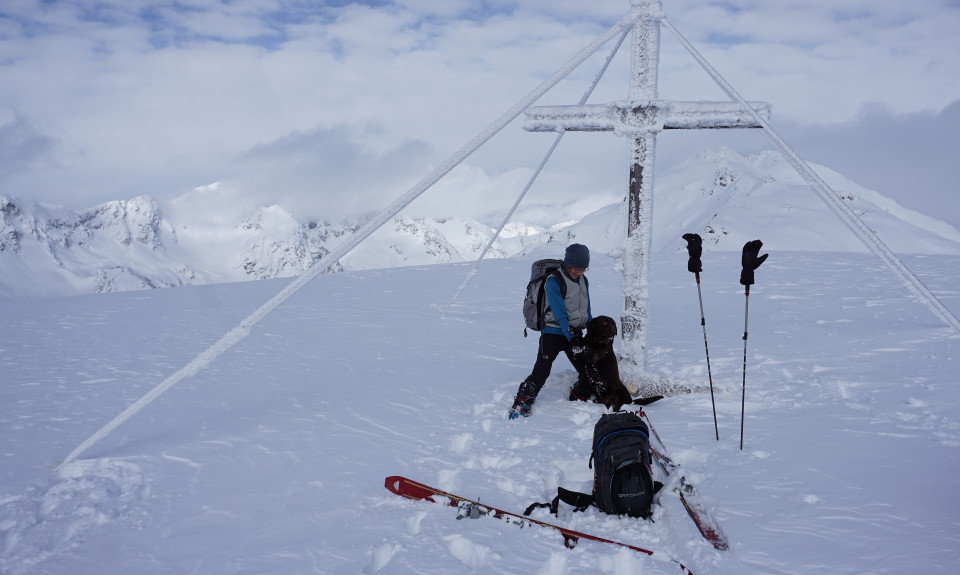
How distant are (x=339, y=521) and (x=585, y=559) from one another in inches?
63.4

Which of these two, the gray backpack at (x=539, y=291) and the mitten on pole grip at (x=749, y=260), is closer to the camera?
the mitten on pole grip at (x=749, y=260)

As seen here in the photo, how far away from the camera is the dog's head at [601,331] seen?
230 inches

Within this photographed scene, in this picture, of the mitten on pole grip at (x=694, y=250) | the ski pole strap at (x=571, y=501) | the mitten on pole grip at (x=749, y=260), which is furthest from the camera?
the mitten on pole grip at (x=694, y=250)

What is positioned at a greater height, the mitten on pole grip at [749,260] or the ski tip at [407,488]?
the mitten on pole grip at [749,260]

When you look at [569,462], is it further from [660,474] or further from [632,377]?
[632,377]

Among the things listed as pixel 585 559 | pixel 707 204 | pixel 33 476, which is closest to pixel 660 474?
pixel 585 559

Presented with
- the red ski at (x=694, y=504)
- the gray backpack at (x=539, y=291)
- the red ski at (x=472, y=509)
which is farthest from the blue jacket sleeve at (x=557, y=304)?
the red ski at (x=472, y=509)

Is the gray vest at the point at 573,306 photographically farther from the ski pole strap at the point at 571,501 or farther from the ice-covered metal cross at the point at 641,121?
the ski pole strap at the point at 571,501

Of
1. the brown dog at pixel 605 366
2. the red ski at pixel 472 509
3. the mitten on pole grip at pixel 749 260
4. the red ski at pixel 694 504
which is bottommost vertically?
the red ski at pixel 472 509

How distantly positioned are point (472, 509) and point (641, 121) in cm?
438

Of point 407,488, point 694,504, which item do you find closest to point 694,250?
point 694,504

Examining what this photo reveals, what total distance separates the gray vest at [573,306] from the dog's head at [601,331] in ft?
0.54

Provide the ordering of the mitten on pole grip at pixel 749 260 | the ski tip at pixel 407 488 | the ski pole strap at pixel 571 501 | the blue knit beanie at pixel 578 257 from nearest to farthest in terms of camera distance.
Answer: the ski pole strap at pixel 571 501 < the ski tip at pixel 407 488 < the mitten on pole grip at pixel 749 260 < the blue knit beanie at pixel 578 257

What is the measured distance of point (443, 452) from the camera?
15.9 feet
